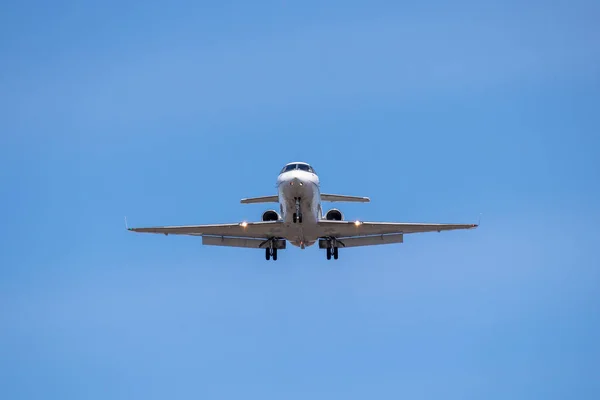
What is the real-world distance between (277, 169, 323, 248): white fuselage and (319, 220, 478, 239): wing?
0.64 metres

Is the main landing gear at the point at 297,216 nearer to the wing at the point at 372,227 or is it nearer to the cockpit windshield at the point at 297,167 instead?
the wing at the point at 372,227

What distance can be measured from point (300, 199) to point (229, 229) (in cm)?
382

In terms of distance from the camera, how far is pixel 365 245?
5434 centimetres

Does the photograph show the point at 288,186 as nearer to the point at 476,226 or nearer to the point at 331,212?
the point at 331,212

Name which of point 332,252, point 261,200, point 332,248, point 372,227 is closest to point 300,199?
point 372,227

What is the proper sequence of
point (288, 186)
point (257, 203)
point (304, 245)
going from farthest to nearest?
point (257, 203)
point (304, 245)
point (288, 186)

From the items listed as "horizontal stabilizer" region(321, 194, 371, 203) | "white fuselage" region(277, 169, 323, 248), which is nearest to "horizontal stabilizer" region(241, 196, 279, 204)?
"horizontal stabilizer" region(321, 194, 371, 203)

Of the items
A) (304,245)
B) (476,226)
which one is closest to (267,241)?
(304,245)

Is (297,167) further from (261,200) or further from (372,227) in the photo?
(261,200)

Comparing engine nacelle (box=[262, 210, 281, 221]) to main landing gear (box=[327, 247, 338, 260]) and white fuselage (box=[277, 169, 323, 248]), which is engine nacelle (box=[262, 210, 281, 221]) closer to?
white fuselage (box=[277, 169, 323, 248])

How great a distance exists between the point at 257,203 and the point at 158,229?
7.61m

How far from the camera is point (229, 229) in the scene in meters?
52.6

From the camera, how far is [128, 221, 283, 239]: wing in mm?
51812

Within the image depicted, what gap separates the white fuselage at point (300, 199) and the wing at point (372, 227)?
641mm
